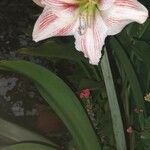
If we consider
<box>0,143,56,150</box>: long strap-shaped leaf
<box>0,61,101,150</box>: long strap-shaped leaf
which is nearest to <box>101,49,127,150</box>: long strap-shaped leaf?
<box>0,61,101,150</box>: long strap-shaped leaf

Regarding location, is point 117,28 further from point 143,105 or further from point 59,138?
point 59,138

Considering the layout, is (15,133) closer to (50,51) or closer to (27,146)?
(27,146)

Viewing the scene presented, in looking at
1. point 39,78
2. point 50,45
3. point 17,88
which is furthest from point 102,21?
point 17,88

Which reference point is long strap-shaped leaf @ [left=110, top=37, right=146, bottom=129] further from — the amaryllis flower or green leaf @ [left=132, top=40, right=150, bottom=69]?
the amaryllis flower

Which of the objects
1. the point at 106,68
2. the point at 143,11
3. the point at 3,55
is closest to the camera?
the point at 143,11

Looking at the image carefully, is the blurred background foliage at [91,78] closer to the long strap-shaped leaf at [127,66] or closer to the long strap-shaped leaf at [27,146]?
the long strap-shaped leaf at [127,66]

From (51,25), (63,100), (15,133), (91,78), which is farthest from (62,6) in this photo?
(91,78)

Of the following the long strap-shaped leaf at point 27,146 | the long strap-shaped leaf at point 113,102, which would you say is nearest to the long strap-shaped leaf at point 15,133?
the long strap-shaped leaf at point 27,146
